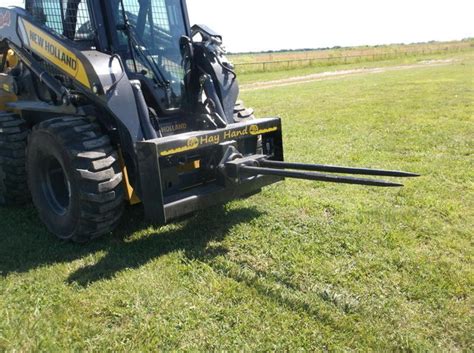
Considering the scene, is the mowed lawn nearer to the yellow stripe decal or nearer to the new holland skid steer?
the new holland skid steer

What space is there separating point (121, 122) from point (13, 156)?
178 centimetres

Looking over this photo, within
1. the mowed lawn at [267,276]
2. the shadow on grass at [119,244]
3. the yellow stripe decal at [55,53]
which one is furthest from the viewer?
the yellow stripe decal at [55,53]

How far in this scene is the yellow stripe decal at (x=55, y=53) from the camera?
438 centimetres

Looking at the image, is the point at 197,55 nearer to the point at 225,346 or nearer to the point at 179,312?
the point at 179,312

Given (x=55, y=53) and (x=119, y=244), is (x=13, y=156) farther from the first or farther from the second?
(x=119, y=244)

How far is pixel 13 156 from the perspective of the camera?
17.4ft

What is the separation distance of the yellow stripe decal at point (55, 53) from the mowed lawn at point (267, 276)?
1592 mm

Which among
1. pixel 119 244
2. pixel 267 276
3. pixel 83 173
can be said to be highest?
pixel 83 173

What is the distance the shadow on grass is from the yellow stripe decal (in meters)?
1.50

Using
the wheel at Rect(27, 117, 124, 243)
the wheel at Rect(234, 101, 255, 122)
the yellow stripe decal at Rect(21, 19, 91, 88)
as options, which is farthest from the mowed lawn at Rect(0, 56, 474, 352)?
the yellow stripe decal at Rect(21, 19, 91, 88)

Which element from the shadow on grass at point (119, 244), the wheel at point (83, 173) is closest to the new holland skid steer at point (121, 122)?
the wheel at point (83, 173)

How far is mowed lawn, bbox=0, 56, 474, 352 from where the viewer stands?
122 inches

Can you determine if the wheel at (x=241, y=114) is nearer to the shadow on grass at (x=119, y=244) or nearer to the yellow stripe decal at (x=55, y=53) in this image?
the shadow on grass at (x=119, y=244)

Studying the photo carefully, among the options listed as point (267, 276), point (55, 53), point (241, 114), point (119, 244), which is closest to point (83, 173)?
point (119, 244)
